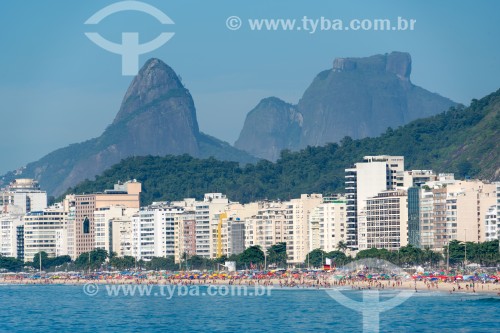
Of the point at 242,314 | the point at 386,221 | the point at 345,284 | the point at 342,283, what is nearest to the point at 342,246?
the point at 386,221

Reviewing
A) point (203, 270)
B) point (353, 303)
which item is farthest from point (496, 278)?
point (203, 270)

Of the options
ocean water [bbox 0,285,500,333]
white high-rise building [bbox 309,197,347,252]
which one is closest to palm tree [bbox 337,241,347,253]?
white high-rise building [bbox 309,197,347,252]

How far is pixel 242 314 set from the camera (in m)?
117

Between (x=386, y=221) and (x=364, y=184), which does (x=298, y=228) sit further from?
(x=386, y=221)

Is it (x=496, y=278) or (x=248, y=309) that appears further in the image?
(x=496, y=278)

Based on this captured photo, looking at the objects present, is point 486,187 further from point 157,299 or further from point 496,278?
point 157,299

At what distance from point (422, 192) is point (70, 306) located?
161 feet

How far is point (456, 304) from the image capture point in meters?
117

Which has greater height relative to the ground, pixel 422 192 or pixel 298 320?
pixel 422 192

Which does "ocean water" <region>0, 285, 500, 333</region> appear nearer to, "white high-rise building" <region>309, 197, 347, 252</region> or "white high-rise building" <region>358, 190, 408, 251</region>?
"white high-rise building" <region>358, 190, 408, 251</region>

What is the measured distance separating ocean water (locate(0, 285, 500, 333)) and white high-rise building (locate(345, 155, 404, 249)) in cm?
3587

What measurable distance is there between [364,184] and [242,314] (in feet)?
233

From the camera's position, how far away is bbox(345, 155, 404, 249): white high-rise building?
18475cm

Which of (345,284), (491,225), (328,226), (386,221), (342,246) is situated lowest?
(345,284)
